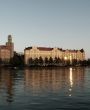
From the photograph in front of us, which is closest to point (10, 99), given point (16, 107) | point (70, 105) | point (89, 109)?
point (16, 107)

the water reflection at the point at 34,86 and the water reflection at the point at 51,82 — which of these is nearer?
the water reflection at the point at 34,86

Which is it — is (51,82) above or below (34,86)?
above

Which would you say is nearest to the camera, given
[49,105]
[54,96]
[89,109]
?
[89,109]

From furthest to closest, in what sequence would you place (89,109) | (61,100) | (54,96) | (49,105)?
1. (54,96)
2. (61,100)
3. (49,105)
4. (89,109)

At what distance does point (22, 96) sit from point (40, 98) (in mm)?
2448

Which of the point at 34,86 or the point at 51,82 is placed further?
the point at 51,82

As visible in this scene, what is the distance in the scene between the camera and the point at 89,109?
83.1ft

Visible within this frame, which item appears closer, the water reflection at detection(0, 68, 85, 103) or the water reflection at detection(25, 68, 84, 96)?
the water reflection at detection(0, 68, 85, 103)

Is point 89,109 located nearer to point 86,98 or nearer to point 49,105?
point 49,105

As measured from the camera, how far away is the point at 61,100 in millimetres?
29781

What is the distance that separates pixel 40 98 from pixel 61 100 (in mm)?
2171

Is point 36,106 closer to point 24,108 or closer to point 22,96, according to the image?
point 24,108

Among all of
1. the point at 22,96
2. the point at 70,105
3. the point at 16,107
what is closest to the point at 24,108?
the point at 16,107

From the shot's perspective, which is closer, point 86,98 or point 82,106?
point 82,106
